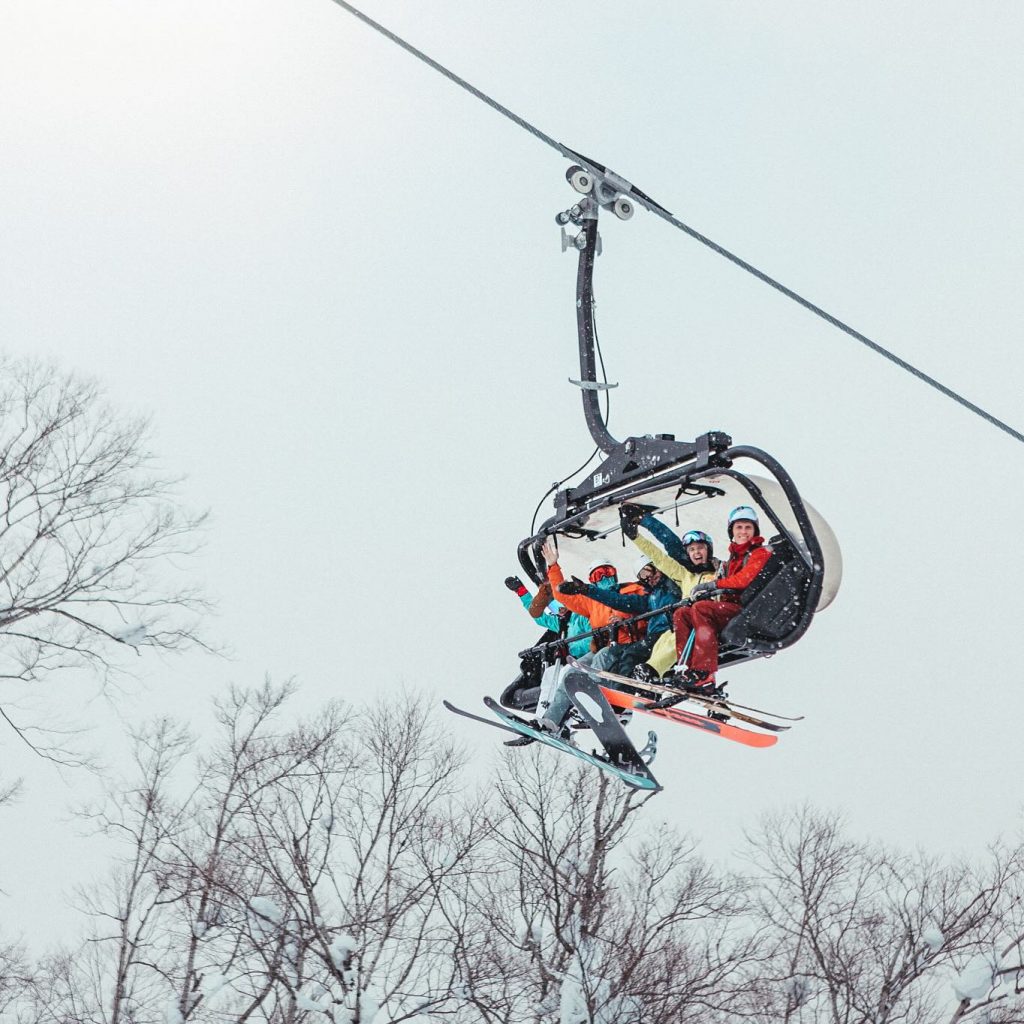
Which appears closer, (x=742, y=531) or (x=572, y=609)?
(x=742, y=531)

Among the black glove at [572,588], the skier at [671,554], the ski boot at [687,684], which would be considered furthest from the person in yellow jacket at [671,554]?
the black glove at [572,588]

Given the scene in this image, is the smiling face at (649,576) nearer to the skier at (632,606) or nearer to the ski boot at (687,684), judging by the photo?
the skier at (632,606)

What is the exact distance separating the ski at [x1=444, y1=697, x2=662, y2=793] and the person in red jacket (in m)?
0.85

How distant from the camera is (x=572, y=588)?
739 cm

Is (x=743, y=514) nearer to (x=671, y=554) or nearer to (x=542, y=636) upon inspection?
(x=671, y=554)

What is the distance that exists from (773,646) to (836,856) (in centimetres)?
1351

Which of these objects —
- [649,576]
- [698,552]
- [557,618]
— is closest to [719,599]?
[698,552]

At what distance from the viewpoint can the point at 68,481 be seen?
45.0 feet

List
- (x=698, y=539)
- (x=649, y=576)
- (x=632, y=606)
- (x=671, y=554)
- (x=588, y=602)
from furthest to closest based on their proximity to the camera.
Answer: (x=649, y=576) → (x=588, y=602) → (x=632, y=606) → (x=671, y=554) → (x=698, y=539)

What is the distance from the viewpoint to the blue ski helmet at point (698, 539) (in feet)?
22.5

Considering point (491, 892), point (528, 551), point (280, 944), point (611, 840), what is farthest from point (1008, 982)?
point (528, 551)

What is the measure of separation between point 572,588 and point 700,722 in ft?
4.04

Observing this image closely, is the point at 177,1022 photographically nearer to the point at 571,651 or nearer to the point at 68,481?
the point at 68,481

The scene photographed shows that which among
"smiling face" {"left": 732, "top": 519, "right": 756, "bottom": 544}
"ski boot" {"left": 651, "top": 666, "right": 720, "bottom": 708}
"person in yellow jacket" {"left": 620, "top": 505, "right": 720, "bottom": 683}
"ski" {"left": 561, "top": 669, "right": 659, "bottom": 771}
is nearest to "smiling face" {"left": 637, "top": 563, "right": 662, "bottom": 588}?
"person in yellow jacket" {"left": 620, "top": 505, "right": 720, "bottom": 683}
